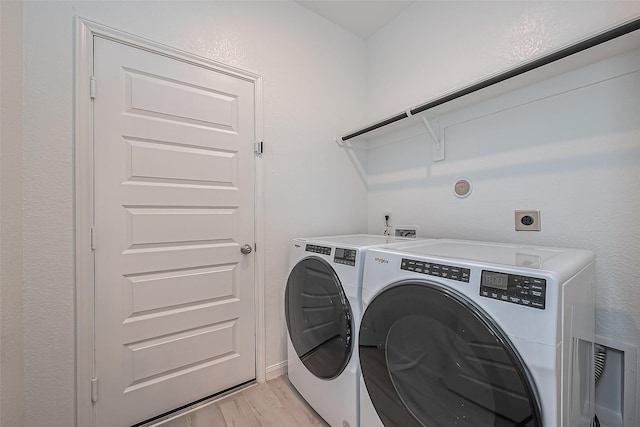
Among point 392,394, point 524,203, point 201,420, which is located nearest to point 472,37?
point 524,203

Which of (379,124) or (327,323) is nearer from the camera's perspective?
(327,323)

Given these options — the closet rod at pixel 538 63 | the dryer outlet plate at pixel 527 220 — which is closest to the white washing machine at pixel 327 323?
the dryer outlet plate at pixel 527 220

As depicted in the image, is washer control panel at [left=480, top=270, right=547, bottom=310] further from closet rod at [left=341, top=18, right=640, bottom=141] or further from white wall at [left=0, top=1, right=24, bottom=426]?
white wall at [left=0, top=1, right=24, bottom=426]

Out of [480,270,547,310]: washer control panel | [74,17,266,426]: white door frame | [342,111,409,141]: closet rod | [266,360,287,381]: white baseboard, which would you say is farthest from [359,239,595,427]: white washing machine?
[74,17,266,426]: white door frame

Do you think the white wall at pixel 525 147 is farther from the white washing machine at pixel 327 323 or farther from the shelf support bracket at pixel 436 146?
the white washing machine at pixel 327 323

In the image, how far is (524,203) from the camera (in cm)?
133

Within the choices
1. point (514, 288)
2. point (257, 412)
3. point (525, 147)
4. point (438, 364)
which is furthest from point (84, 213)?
point (525, 147)

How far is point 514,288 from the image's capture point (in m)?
0.66

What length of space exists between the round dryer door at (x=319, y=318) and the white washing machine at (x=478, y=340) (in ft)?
0.49

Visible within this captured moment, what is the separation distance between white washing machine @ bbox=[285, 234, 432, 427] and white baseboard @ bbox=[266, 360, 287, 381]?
193mm

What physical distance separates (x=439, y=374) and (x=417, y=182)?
4.38ft

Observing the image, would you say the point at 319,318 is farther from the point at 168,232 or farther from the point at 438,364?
the point at 168,232

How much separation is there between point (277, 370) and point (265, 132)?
5.42ft

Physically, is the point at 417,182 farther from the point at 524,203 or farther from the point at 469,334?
the point at 469,334
